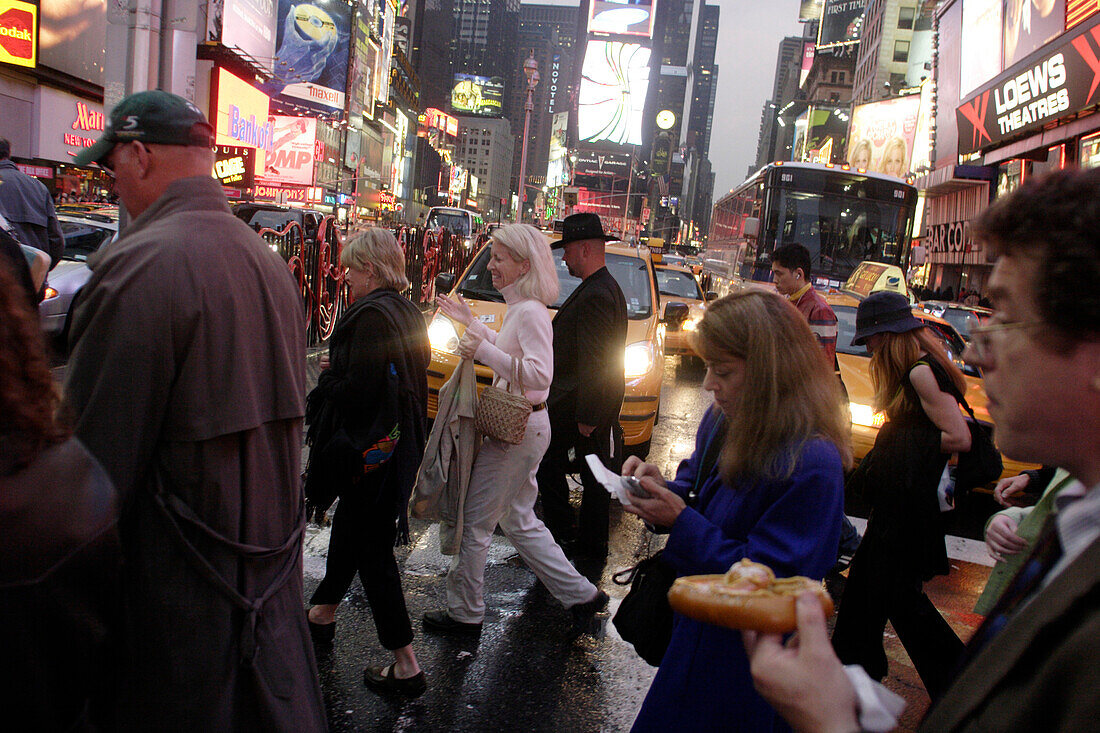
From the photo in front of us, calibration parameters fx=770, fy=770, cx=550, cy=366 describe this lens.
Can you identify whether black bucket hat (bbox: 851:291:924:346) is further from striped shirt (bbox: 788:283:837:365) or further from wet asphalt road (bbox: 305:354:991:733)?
striped shirt (bbox: 788:283:837:365)

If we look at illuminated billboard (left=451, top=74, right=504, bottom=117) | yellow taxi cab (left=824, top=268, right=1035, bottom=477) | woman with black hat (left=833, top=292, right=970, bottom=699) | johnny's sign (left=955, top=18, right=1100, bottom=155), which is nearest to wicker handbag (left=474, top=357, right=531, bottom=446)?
woman with black hat (left=833, top=292, right=970, bottom=699)

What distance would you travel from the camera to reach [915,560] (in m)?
3.43

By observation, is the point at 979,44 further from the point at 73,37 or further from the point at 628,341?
the point at 73,37

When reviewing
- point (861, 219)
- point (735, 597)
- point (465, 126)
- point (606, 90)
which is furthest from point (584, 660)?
point (465, 126)

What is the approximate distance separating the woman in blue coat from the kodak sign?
20.3 meters

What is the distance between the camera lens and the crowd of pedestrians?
1.08 m

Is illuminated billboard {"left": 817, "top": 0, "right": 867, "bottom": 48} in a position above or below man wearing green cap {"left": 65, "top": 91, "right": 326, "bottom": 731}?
above

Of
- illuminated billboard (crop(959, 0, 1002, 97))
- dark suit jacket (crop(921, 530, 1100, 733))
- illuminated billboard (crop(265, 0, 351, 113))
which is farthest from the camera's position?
illuminated billboard (crop(265, 0, 351, 113))

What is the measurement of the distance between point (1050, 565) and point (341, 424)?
108 inches

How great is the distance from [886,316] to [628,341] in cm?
383

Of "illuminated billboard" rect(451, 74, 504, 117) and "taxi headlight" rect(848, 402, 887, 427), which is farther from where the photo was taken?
"illuminated billboard" rect(451, 74, 504, 117)

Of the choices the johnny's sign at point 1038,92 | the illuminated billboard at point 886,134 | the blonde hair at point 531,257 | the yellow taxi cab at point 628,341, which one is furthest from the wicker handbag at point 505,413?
the illuminated billboard at point 886,134

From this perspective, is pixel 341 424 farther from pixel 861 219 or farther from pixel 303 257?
pixel 861 219

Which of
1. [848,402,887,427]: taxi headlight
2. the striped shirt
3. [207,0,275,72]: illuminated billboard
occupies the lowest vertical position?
[848,402,887,427]: taxi headlight
